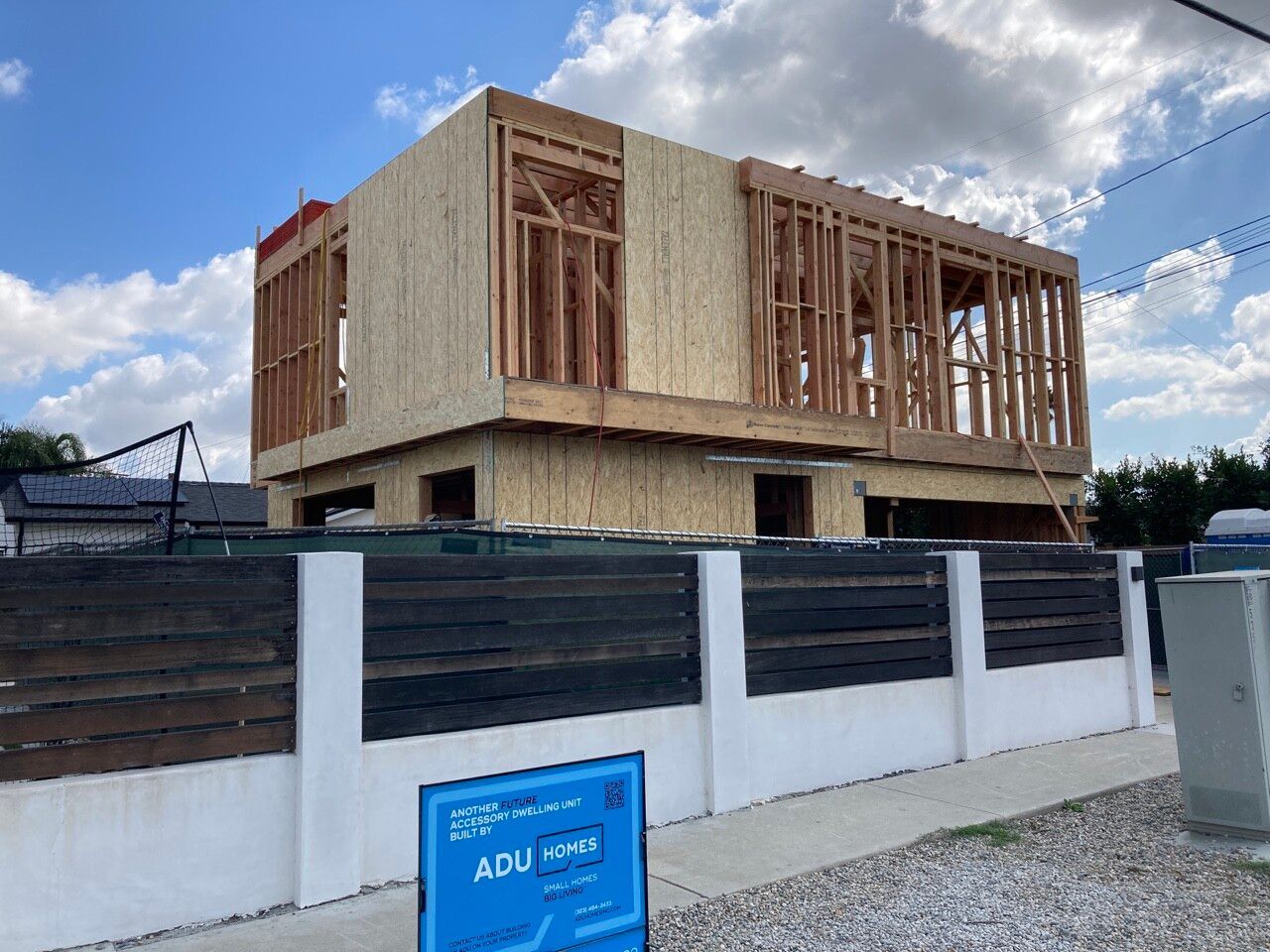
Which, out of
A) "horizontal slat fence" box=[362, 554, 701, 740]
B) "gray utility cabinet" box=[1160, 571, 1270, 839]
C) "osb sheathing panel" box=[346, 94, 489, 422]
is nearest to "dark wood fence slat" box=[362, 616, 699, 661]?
"horizontal slat fence" box=[362, 554, 701, 740]

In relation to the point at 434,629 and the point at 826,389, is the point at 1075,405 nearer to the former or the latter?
the point at 826,389

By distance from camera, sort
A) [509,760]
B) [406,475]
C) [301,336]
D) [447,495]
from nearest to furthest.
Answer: [509,760]
[406,475]
[301,336]
[447,495]

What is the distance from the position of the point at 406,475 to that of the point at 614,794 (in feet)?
33.3

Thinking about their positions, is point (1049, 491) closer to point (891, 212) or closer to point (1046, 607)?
point (891, 212)

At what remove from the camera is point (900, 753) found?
832 cm

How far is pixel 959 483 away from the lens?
16.5 metres

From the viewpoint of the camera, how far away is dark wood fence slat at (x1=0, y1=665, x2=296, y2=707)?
14.9ft

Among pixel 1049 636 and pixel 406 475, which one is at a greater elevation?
pixel 406 475

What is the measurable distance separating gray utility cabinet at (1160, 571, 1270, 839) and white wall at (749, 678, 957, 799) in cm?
216

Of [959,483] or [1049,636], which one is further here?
[959,483]

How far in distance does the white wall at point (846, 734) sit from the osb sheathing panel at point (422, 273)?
5586mm

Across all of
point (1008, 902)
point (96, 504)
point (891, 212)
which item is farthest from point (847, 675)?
point (96, 504)

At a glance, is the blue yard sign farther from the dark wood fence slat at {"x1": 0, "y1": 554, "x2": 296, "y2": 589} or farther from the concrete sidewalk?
the dark wood fence slat at {"x1": 0, "y1": 554, "x2": 296, "y2": 589}

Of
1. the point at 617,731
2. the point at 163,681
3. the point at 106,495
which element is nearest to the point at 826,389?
the point at 617,731
